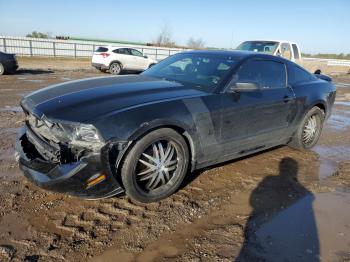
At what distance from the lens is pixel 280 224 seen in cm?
351

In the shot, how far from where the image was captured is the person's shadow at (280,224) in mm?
3004

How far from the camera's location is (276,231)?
336cm

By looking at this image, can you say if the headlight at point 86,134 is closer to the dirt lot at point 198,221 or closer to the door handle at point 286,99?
the dirt lot at point 198,221

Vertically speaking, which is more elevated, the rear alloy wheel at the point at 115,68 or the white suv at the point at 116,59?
the white suv at the point at 116,59

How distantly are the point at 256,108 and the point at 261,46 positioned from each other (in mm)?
10309

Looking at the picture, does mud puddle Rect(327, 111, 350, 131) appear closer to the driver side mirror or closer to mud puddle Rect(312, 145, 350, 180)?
mud puddle Rect(312, 145, 350, 180)

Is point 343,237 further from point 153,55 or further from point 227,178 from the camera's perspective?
point 153,55

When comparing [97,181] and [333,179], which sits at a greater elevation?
[97,181]

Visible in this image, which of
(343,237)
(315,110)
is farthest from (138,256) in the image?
(315,110)

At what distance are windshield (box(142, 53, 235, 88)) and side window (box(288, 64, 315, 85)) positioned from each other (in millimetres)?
1206

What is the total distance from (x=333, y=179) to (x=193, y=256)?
114 inches

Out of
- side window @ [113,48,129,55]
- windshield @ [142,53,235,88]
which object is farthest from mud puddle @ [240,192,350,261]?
side window @ [113,48,129,55]

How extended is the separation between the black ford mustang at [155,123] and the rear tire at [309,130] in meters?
0.43

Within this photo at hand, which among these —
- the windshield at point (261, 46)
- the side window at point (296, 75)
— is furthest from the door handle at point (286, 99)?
the windshield at point (261, 46)
